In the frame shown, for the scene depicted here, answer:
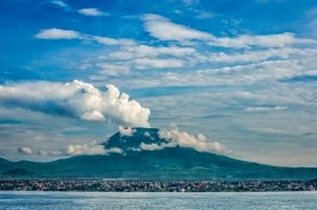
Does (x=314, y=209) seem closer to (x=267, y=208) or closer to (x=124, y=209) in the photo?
(x=267, y=208)

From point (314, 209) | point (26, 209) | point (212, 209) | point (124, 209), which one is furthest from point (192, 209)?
point (26, 209)

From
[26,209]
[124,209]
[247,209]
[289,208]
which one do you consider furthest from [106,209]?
[289,208]

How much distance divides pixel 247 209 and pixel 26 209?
131 feet

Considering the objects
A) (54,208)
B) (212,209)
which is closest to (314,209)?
(212,209)

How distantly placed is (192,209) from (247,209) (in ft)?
32.7

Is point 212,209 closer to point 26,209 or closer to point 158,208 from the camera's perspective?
point 158,208

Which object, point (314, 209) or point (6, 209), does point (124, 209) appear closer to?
point (6, 209)

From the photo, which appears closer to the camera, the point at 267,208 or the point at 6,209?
the point at 6,209

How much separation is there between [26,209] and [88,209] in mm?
11238

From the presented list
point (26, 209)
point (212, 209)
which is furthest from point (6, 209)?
point (212, 209)

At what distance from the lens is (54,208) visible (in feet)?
454

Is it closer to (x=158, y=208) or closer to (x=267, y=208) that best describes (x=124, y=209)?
(x=158, y=208)

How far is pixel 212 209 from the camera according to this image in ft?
439

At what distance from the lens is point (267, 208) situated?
457 feet
